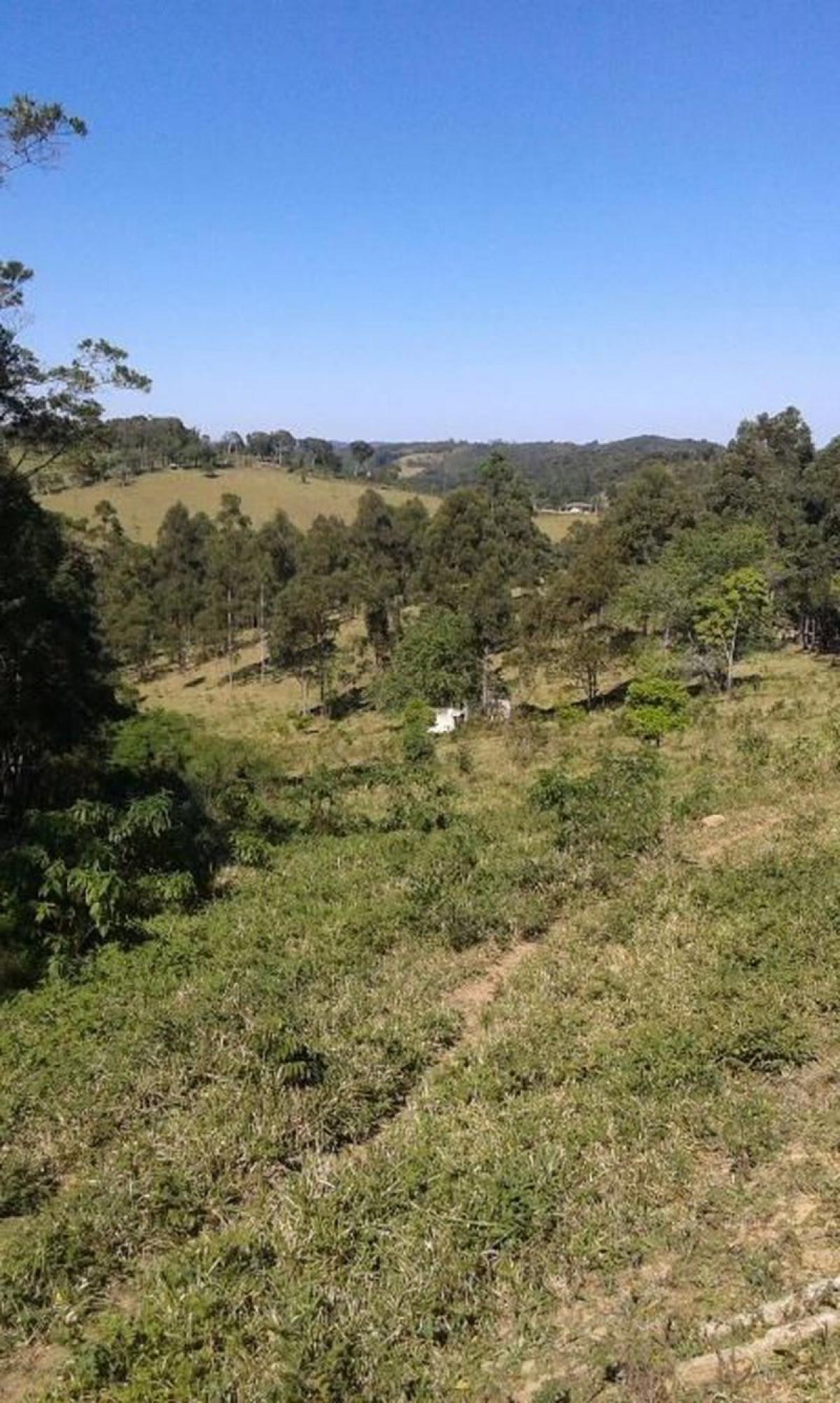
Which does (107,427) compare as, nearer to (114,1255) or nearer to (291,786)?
(291,786)

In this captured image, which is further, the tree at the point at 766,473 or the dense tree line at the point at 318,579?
the tree at the point at 766,473

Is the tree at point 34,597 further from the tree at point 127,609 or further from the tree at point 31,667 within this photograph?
the tree at point 127,609

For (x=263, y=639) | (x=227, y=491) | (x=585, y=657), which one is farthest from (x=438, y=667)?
(x=227, y=491)

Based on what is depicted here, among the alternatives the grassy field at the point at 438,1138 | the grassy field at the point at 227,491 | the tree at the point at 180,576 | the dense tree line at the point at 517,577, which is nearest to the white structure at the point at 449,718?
the dense tree line at the point at 517,577

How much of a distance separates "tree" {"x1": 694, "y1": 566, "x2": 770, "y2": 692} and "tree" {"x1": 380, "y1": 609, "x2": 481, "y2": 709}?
8.80 metres

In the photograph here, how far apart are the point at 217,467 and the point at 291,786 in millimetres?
124296

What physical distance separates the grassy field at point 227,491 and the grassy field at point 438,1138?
281 ft

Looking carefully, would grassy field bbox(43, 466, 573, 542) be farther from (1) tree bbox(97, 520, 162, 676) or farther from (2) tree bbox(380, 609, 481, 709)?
(2) tree bbox(380, 609, 481, 709)

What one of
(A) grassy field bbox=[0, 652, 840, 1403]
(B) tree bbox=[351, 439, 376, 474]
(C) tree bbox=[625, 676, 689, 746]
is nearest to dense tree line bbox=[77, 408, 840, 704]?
(C) tree bbox=[625, 676, 689, 746]

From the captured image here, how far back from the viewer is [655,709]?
26.9 metres

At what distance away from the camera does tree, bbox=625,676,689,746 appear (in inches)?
1010

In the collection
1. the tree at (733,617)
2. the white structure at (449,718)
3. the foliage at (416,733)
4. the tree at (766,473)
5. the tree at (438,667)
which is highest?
the tree at (766,473)

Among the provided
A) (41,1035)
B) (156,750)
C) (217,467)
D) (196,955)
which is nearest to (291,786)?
(156,750)

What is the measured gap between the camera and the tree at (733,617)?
33.0 metres
